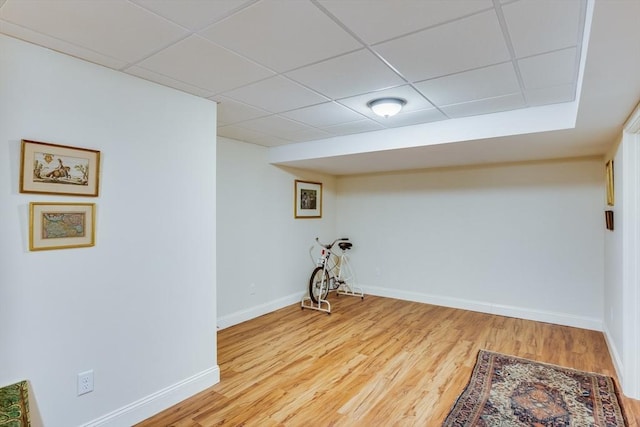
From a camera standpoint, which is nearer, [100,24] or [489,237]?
[100,24]

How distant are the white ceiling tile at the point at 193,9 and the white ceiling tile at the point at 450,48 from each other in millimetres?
812

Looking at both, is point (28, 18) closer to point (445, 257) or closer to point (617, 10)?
point (617, 10)

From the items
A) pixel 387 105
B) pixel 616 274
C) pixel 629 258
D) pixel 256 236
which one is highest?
pixel 387 105

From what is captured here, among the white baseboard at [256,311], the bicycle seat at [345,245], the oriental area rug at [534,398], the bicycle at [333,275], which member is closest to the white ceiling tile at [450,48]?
the oriental area rug at [534,398]

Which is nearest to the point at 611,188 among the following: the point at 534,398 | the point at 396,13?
the point at 534,398

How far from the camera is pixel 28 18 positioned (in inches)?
62.5

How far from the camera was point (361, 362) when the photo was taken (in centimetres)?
313

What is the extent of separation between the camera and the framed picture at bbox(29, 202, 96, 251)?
184cm

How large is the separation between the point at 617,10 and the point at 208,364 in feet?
10.3

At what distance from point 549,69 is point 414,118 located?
1.20m

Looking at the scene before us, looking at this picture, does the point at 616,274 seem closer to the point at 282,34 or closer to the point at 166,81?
the point at 282,34

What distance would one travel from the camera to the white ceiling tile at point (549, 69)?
1924 mm

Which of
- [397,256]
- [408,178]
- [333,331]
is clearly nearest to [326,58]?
[333,331]

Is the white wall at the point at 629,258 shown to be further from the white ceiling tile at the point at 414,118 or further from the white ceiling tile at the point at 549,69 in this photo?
the white ceiling tile at the point at 414,118
